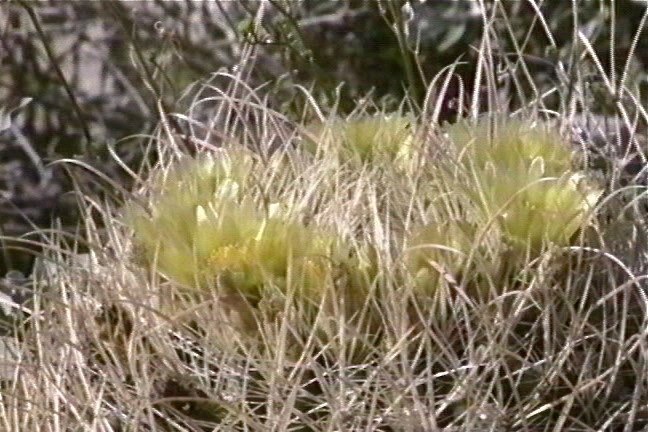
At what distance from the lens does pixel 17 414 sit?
507 millimetres

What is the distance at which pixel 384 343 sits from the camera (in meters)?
0.44

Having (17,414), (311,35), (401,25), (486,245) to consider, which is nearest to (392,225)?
(486,245)

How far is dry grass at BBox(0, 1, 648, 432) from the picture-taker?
43 centimetres

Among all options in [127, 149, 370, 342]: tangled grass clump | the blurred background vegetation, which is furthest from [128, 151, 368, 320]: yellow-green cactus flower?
the blurred background vegetation

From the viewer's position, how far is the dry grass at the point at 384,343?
1.41 feet

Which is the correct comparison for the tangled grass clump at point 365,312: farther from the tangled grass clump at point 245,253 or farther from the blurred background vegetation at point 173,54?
the blurred background vegetation at point 173,54

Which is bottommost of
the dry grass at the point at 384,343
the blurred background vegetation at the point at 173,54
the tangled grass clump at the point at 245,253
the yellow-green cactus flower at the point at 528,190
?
the blurred background vegetation at the point at 173,54

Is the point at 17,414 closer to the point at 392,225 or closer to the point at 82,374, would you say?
the point at 82,374

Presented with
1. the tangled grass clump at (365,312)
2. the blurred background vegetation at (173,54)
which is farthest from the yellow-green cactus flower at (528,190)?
the blurred background vegetation at (173,54)

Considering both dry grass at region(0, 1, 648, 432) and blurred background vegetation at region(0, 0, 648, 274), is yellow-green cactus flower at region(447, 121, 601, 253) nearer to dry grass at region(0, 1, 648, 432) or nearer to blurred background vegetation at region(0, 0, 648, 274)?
dry grass at region(0, 1, 648, 432)

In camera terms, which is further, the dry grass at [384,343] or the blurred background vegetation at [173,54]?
the blurred background vegetation at [173,54]

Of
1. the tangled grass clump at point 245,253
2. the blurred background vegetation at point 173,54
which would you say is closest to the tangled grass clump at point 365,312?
the tangled grass clump at point 245,253

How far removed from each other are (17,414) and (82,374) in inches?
2.0

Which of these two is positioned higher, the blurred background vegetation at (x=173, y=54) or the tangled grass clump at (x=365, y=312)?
the tangled grass clump at (x=365, y=312)
